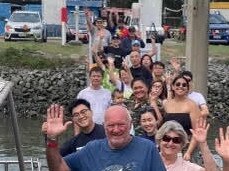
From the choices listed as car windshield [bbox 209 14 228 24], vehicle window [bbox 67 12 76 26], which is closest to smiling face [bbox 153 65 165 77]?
vehicle window [bbox 67 12 76 26]

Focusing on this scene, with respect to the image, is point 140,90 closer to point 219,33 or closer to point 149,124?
point 149,124

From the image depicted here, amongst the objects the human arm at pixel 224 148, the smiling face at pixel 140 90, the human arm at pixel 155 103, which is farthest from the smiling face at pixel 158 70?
the human arm at pixel 224 148

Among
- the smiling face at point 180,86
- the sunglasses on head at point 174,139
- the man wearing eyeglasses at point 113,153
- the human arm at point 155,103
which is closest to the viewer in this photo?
the man wearing eyeglasses at point 113,153

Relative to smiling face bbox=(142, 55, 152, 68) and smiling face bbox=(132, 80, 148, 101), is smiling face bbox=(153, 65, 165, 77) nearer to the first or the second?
smiling face bbox=(142, 55, 152, 68)

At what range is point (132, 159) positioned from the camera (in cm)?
557

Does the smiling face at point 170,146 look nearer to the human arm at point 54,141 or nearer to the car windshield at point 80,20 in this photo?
the human arm at point 54,141

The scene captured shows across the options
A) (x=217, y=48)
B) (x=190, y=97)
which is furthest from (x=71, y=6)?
(x=190, y=97)

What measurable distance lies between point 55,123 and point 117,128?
0.51 m

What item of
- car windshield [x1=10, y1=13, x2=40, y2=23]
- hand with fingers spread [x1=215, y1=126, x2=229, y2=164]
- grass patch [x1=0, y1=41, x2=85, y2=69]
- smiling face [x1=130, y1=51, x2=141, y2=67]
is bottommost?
grass patch [x1=0, y1=41, x2=85, y2=69]

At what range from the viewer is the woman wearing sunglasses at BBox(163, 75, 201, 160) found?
29.5 ft

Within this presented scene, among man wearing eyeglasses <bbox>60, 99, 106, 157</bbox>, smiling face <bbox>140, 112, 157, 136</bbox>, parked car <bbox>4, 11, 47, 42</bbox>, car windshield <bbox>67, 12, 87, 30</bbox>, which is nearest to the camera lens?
man wearing eyeglasses <bbox>60, 99, 106, 157</bbox>

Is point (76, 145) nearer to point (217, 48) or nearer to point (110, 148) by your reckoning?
point (110, 148)

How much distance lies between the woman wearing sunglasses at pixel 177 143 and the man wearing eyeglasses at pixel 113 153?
863mm

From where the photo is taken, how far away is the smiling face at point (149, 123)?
8.05 metres
